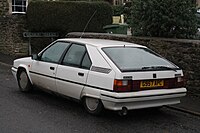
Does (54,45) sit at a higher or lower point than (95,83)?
higher

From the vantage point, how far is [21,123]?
249 inches

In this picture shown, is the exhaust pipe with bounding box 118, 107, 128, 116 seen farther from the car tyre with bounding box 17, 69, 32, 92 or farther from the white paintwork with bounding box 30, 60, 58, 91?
the car tyre with bounding box 17, 69, 32, 92

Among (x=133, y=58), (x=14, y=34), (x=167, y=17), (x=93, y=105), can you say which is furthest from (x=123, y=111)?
(x=14, y=34)

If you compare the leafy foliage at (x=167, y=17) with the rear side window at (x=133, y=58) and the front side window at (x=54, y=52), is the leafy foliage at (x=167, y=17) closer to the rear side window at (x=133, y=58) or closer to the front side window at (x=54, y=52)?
the rear side window at (x=133, y=58)

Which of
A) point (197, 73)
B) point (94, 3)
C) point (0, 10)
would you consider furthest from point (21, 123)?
point (0, 10)

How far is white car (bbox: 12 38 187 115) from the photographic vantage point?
6.37m

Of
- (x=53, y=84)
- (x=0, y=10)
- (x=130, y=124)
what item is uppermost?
(x=0, y=10)

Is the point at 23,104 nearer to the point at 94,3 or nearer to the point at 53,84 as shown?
the point at 53,84

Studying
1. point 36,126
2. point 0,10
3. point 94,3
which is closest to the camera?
point 36,126

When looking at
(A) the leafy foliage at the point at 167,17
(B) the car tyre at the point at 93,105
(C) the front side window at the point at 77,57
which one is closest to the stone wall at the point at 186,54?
(A) the leafy foliage at the point at 167,17

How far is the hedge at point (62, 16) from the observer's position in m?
16.2

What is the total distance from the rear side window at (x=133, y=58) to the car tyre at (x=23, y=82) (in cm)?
254

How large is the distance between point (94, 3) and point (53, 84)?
31.3 ft

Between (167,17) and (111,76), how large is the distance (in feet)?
13.1
